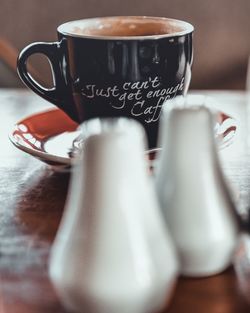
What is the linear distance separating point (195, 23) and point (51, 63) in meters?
0.92

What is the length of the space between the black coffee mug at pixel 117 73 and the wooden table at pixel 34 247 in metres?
0.07

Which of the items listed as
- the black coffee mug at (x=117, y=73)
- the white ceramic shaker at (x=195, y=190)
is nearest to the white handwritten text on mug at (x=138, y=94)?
the black coffee mug at (x=117, y=73)

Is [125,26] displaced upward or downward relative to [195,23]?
upward

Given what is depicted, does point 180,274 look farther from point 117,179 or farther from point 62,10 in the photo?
point 62,10

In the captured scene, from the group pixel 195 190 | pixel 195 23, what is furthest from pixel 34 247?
pixel 195 23

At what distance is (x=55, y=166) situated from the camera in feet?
2.00

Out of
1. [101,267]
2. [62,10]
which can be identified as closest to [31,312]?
[101,267]

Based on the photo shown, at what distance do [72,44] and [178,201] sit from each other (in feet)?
0.85

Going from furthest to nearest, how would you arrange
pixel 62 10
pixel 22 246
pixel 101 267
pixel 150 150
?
pixel 62 10 → pixel 150 150 → pixel 22 246 → pixel 101 267

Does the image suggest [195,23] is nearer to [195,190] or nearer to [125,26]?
[125,26]

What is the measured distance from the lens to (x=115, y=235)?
36 centimetres

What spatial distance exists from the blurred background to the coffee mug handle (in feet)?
2.76

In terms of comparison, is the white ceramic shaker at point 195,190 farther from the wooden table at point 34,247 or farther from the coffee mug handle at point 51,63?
the coffee mug handle at point 51,63

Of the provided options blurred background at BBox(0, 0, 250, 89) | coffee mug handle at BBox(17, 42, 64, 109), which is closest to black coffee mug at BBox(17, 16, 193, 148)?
coffee mug handle at BBox(17, 42, 64, 109)
